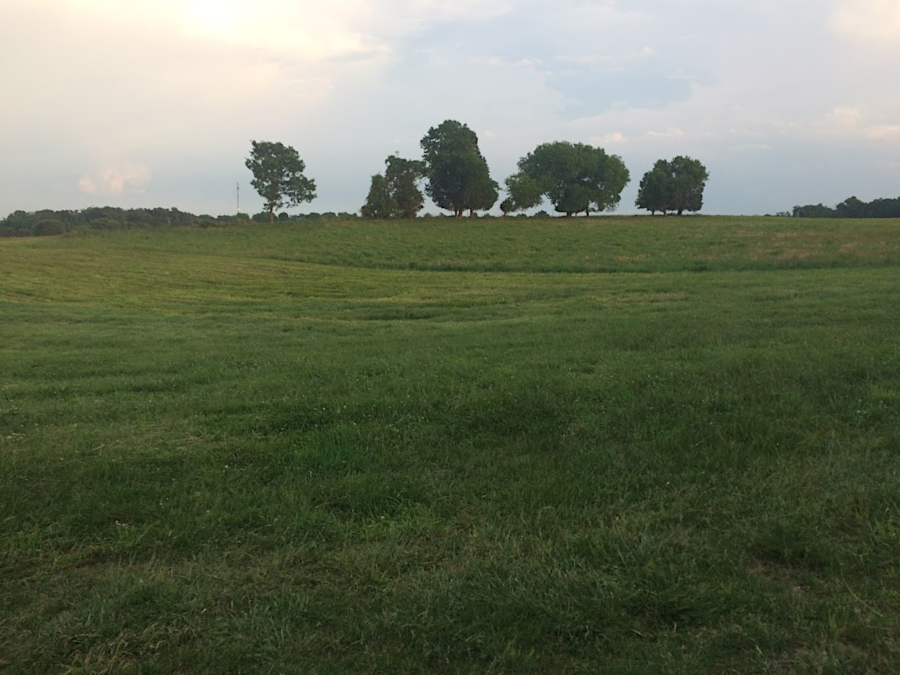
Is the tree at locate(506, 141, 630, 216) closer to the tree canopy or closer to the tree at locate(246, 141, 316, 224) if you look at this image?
the tree canopy

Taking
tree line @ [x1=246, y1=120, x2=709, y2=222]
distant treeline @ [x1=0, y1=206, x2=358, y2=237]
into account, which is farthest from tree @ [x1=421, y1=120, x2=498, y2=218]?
distant treeline @ [x1=0, y1=206, x2=358, y2=237]

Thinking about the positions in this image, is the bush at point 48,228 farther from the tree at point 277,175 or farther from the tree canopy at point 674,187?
the tree canopy at point 674,187

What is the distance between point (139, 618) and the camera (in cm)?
312

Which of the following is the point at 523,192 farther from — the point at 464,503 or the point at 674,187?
the point at 464,503

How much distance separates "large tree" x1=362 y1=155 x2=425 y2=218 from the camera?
6706 cm

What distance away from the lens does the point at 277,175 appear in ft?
226

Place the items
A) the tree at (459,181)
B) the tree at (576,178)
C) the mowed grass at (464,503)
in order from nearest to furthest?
the mowed grass at (464,503)
the tree at (459,181)
the tree at (576,178)

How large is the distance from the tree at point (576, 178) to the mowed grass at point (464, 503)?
64.4 m

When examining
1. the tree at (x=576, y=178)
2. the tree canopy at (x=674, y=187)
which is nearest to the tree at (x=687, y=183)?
the tree canopy at (x=674, y=187)

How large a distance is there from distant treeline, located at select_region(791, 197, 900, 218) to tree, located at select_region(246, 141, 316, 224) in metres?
63.7

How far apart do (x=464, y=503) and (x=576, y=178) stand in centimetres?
7583

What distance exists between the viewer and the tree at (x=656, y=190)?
77.3m

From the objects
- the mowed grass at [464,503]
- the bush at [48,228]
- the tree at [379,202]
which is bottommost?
the mowed grass at [464,503]

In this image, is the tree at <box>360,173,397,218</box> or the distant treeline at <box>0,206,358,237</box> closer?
the distant treeline at <box>0,206,358,237</box>
